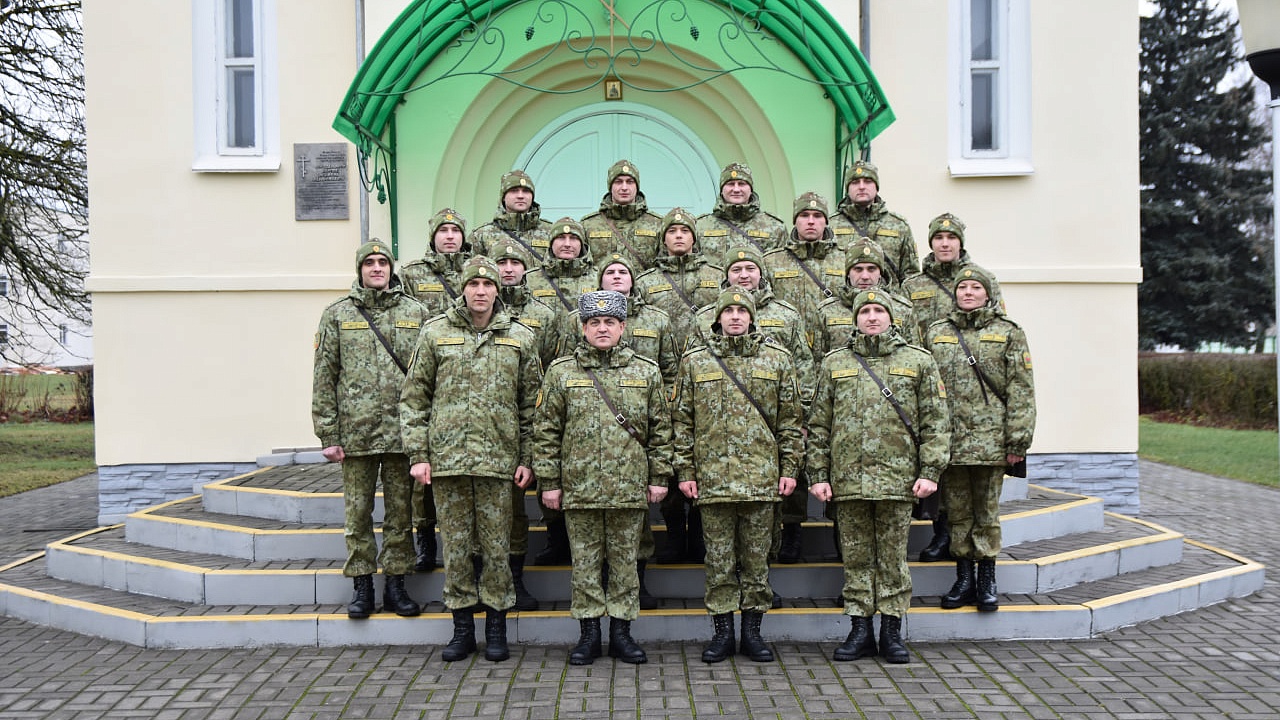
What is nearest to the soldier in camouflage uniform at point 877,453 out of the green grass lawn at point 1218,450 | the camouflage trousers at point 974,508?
the camouflage trousers at point 974,508

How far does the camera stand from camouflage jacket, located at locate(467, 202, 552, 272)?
6828 millimetres

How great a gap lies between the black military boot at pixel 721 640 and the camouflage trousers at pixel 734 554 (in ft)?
0.22

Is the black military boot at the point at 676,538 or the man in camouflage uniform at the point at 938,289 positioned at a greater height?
the man in camouflage uniform at the point at 938,289

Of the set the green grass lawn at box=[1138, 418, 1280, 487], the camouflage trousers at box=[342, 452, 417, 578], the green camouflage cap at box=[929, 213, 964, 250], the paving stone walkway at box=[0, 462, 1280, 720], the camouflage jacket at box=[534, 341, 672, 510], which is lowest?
the green grass lawn at box=[1138, 418, 1280, 487]

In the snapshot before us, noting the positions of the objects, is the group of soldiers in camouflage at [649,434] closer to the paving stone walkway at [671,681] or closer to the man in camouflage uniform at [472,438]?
the man in camouflage uniform at [472,438]

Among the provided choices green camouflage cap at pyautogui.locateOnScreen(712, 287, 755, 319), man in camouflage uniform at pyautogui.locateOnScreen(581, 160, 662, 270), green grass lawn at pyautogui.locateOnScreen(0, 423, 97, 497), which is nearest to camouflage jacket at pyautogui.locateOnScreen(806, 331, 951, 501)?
green camouflage cap at pyautogui.locateOnScreen(712, 287, 755, 319)

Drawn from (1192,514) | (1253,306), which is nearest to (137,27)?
(1192,514)

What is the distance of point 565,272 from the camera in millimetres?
6328

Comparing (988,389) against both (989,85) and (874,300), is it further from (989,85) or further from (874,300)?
(989,85)

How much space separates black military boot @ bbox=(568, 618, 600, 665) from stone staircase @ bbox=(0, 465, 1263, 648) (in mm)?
Result: 352

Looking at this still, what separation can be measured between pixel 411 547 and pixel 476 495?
705 millimetres

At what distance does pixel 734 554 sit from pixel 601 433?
3.22 ft

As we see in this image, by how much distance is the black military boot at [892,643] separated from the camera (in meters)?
5.27

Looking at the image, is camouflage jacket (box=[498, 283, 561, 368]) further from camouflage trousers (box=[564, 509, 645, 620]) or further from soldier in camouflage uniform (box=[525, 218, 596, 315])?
camouflage trousers (box=[564, 509, 645, 620])
